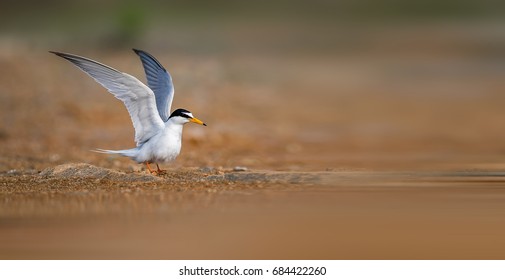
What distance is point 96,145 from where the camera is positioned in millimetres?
12703

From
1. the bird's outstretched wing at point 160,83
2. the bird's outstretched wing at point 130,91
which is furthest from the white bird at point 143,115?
the bird's outstretched wing at point 160,83

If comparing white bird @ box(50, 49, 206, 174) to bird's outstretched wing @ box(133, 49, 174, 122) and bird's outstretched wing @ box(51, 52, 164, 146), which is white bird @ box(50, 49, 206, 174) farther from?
bird's outstretched wing @ box(133, 49, 174, 122)

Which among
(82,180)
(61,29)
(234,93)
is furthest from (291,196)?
(61,29)

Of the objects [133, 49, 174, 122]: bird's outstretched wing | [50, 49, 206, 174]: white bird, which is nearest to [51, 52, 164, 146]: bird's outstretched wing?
[50, 49, 206, 174]: white bird

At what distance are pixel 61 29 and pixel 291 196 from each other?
2168 cm

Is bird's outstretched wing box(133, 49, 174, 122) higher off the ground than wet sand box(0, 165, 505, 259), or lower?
higher

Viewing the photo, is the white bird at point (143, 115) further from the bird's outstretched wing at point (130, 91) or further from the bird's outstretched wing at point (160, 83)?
the bird's outstretched wing at point (160, 83)

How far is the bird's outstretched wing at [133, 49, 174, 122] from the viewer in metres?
9.23

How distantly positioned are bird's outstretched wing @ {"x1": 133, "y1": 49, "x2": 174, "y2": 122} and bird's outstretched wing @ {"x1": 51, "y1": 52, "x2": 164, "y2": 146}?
47cm

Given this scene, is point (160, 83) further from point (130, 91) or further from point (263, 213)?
point (263, 213)

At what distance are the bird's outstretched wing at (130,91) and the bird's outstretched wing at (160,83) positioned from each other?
0.47m

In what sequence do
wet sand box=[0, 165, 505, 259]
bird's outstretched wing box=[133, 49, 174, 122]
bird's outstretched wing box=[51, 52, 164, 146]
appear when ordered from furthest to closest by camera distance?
bird's outstretched wing box=[133, 49, 174, 122] < bird's outstretched wing box=[51, 52, 164, 146] < wet sand box=[0, 165, 505, 259]

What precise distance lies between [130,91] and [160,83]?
0.87 m

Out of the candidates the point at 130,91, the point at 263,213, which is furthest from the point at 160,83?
the point at 263,213
